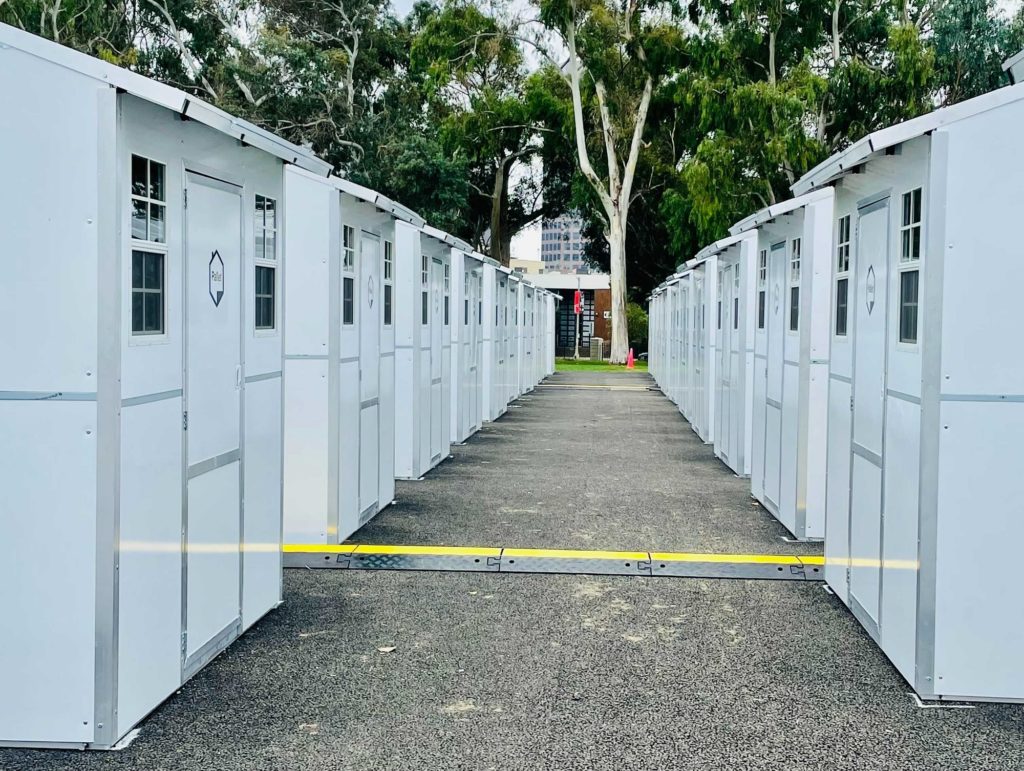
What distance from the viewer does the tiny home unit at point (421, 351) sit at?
37.2 ft

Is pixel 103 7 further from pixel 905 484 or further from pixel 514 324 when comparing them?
pixel 905 484

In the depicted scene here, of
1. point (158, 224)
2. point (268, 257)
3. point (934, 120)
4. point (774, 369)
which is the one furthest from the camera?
point (774, 369)

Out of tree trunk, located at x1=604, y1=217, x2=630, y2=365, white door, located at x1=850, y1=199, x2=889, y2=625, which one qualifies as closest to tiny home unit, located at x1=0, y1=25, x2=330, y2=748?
white door, located at x1=850, y1=199, x2=889, y2=625

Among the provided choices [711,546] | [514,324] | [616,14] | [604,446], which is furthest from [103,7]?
[711,546]

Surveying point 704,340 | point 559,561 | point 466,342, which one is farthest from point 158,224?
point 704,340

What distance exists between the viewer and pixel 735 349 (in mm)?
12805

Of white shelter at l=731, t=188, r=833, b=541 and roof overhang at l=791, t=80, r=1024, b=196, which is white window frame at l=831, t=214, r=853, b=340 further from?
roof overhang at l=791, t=80, r=1024, b=196

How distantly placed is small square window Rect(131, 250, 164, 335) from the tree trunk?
3367 centimetres

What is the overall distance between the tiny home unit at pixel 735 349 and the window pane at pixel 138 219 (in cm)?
760

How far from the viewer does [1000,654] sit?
5129 millimetres

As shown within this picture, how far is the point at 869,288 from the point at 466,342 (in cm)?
934

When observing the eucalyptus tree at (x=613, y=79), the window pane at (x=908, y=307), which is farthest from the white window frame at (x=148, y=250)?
the eucalyptus tree at (x=613, y=79)

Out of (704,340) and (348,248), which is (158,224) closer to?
(348,248)

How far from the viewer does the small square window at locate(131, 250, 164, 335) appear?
4.63 metres
